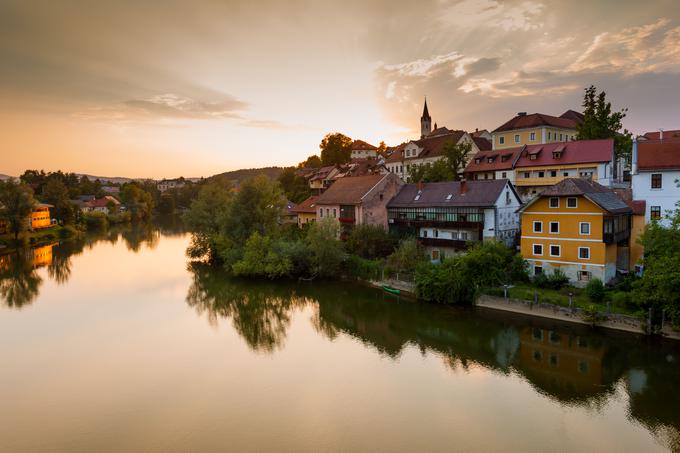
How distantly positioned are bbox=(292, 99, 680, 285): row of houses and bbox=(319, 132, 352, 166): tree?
101ft

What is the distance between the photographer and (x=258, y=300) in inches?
1109

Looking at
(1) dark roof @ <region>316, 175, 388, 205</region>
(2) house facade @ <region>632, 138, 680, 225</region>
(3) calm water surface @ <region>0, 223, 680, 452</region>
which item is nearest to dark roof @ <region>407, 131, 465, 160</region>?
(1) dark roof @ <region>316, 175, 388, 205</region>

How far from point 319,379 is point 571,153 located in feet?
91.1

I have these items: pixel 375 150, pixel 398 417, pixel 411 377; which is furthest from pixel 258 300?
pixel 375 150

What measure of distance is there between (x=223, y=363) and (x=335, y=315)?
8.29 metres

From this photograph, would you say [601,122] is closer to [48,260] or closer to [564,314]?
[564,314]

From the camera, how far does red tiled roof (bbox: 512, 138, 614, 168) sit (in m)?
32.3

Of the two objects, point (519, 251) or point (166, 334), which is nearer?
point (166, 334)

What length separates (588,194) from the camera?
2328 cm

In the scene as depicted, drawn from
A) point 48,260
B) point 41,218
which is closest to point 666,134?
point 48,260

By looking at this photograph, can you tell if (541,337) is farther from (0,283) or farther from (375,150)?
(375,150)

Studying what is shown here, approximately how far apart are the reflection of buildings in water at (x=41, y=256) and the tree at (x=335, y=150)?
138 feet

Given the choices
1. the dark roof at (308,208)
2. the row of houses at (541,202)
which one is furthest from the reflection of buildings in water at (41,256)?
the row of houses at (541,202)

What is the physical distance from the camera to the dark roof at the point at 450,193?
29438mm
